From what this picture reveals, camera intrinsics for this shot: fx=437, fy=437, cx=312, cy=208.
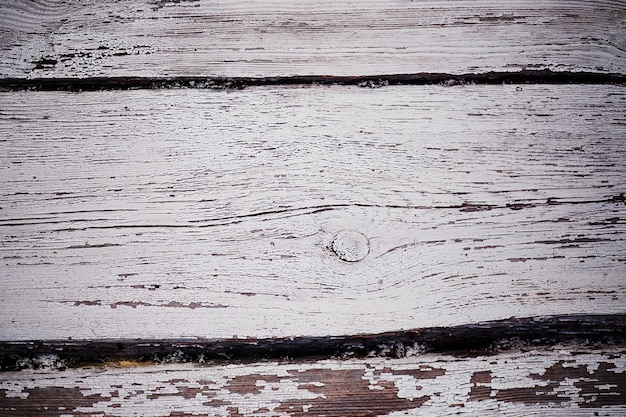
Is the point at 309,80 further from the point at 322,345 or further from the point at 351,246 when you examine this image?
the point at 322,345

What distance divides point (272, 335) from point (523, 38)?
0.51 m

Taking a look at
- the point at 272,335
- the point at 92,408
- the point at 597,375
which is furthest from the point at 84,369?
the point at 597,375

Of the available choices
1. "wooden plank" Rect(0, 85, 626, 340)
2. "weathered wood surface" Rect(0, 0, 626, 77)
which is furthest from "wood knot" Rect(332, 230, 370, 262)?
"weathered wood surface" Rect(0, 0, 626, 77)

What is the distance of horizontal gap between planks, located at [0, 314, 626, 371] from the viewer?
0.49 meters

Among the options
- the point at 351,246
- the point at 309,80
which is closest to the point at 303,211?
the point at 351,246

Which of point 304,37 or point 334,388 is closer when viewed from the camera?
point 334,388

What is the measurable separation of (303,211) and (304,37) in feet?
0.82

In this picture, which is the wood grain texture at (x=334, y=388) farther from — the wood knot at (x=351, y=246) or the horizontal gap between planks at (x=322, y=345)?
the wood knot at (x=351, y=246)

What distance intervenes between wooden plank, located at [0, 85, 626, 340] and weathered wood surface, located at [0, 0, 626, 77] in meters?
0.04

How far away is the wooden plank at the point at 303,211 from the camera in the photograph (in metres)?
0.49

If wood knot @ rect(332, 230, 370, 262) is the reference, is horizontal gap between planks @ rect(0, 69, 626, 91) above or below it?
above

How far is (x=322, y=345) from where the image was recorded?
0.49 meters

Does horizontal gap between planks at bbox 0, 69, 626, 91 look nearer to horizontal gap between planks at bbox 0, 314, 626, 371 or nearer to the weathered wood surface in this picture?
the weathered wood surface

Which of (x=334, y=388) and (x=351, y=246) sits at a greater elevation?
(x=351, y=246)
